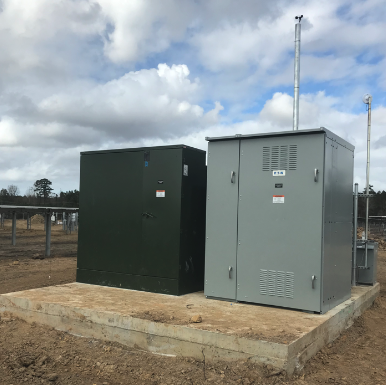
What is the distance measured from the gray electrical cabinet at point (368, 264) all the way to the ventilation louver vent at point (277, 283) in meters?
2.92

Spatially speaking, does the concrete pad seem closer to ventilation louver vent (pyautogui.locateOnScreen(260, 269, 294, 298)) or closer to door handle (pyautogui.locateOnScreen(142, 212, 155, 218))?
ventilation louver vent (pyautogui.locateOnScreen(260, 269, 294, 298))

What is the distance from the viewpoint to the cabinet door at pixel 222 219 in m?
5.56

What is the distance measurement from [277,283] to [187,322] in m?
1.37

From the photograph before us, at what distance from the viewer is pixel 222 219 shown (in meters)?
5.65

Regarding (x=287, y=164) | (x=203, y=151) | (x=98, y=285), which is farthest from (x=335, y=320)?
(x=98, y=285)

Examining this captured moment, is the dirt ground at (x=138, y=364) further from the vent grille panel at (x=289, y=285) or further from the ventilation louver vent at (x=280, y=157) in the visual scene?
the ventilation louver vent at (x=280, y=157)

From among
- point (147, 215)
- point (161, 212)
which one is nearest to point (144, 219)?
point (147, 215)

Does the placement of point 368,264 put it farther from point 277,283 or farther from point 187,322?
point 187,322

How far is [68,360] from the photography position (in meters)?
4.48

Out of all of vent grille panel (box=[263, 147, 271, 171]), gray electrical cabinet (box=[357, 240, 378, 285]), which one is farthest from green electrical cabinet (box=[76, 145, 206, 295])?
gray electrical cabinet (box=[357, 240, 378, 285])

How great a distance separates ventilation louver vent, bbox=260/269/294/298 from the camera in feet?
17.0

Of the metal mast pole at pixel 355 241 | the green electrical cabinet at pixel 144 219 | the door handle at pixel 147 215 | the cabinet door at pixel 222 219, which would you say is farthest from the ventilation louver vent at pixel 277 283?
the metal mast pole at pixel 355 241

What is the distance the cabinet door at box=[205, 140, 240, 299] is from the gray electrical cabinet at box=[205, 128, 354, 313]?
0.01m

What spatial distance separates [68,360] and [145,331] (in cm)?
87
